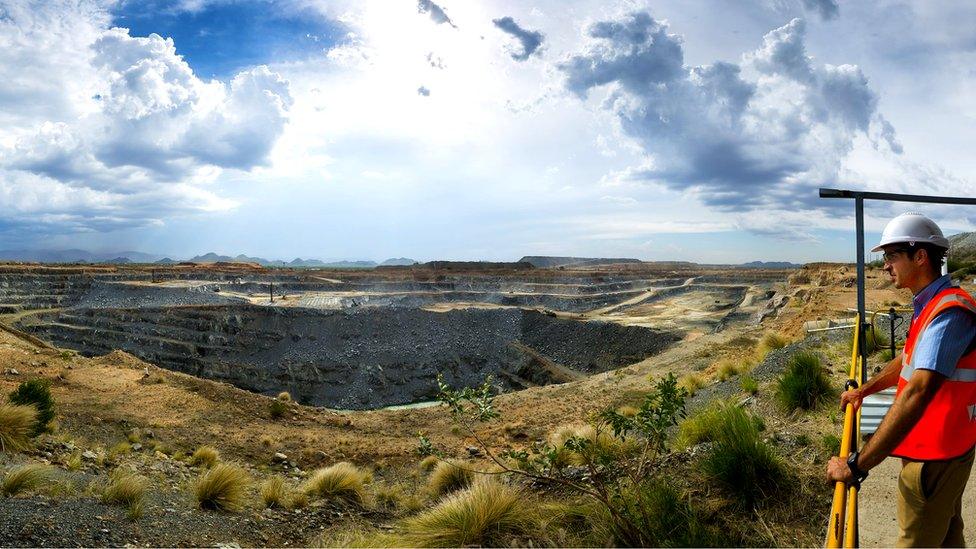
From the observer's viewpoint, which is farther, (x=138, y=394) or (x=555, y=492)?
(x=138, y=394)

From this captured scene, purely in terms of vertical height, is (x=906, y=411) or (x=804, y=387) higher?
(x=906, y=411)

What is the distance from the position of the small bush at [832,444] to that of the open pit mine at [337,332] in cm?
2397

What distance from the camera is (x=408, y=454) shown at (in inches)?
573

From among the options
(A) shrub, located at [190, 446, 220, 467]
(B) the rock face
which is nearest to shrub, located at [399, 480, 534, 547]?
(A) shrub, located at [190, 446, 220, 467]

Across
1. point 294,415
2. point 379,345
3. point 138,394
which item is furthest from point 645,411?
point 379,345

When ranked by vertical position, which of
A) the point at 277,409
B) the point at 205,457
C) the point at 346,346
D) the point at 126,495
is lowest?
the point at 346,346

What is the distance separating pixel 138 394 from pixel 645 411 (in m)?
17.6

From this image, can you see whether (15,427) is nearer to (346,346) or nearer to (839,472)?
(839,472)

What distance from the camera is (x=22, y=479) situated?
6.87 metres

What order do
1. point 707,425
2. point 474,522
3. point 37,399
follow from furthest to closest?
point 37,399 → point 707,425 → point 474,522

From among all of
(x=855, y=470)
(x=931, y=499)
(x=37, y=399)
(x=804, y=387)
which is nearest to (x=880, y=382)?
(x=931, y=499)

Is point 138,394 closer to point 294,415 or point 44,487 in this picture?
point 294,415

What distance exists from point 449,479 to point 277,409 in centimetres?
1129

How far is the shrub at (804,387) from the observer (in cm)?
863
